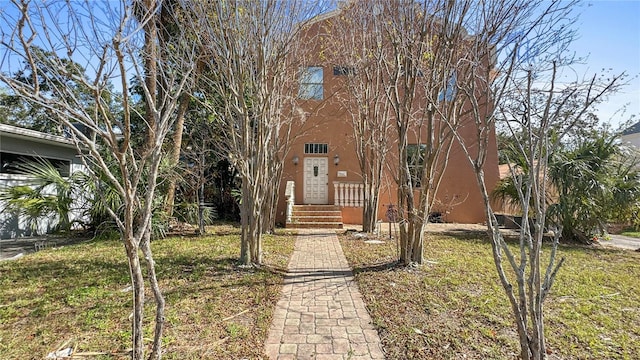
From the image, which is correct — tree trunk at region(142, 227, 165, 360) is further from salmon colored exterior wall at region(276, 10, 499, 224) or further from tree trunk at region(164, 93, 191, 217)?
salmon colored exterior wall at region(276, 10, 499, 224)

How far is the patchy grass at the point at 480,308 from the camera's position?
2945 millimetres

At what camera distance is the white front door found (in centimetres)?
1300

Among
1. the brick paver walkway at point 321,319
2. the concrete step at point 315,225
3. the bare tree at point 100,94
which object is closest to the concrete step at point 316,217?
the concrete step at point 315,225

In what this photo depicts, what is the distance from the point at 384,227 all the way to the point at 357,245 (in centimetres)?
363

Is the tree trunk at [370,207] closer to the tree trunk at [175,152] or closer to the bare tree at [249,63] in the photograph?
the bare tree at [249,63]

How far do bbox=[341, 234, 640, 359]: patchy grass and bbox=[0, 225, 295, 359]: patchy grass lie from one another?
4.61ft

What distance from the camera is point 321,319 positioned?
11.6 ft

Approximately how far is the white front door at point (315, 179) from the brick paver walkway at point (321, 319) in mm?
7044

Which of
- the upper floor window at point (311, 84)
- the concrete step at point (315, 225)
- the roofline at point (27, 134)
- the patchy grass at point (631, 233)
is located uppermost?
the upper floor window at point (311, 84)

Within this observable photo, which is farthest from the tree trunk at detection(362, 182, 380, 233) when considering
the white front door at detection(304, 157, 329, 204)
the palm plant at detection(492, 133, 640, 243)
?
the palm plant at detection(492, 133, 640, 243)

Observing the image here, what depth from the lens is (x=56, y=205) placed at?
7480 mm

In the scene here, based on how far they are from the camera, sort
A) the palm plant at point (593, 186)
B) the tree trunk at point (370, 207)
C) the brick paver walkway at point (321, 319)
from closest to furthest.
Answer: the brick paver walkway at point (321, 319) < the palm plant at point (593, 186) < the tree trunk at point (370, 207)

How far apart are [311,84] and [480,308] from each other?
800 centimetres

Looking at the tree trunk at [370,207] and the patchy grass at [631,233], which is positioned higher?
the tree trunk at [370,207]
